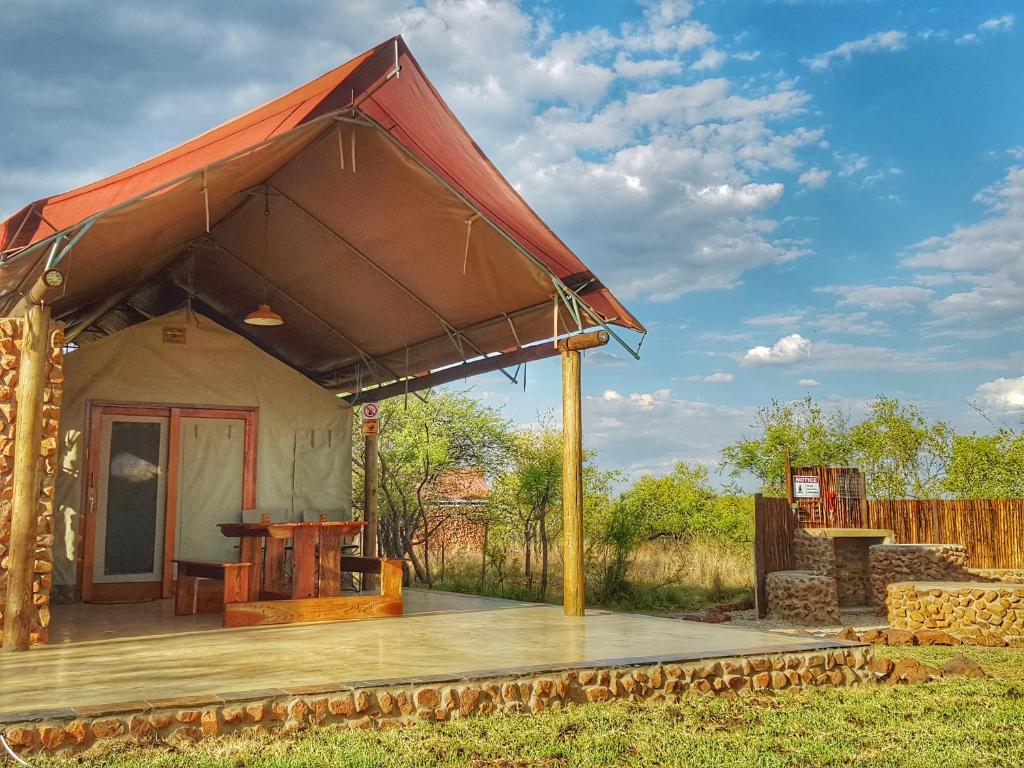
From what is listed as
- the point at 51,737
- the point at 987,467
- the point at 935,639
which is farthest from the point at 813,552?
the point at 51,737

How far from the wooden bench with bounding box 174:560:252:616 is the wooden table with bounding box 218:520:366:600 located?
0.24m

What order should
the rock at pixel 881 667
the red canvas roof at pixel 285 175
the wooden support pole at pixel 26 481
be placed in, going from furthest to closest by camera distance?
the rock at pixel 881 667 → the red canvas roof at pixel 285 175 → the wooden support pole at pixel 26 481

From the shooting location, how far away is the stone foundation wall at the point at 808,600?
38.1 feet

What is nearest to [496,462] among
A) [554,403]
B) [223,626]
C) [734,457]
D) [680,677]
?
[554,403]

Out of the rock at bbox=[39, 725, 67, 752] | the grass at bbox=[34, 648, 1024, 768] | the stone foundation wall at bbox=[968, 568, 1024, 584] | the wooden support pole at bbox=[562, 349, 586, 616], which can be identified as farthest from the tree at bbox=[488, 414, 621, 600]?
A: the rock at bbox=[39, 725, 67, 752]

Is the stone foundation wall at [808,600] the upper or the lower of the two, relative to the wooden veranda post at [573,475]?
lower

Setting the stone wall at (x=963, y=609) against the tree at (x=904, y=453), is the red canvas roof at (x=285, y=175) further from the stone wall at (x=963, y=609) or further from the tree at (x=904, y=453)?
the tree at (x=904, y=453)

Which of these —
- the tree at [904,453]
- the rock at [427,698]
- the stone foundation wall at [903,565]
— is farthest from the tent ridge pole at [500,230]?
the tree at [904,453]

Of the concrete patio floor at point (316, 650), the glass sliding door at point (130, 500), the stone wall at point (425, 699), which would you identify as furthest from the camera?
the glass sliding door at point (130, 500)

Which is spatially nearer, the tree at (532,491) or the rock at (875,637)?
the rock at (875,637)

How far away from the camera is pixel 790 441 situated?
70.5ft

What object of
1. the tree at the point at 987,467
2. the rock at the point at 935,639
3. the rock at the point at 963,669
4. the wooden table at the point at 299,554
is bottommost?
the rock at the point at 935,639

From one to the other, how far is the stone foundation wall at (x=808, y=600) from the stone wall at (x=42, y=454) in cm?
871

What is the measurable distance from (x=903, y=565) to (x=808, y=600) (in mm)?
2660
